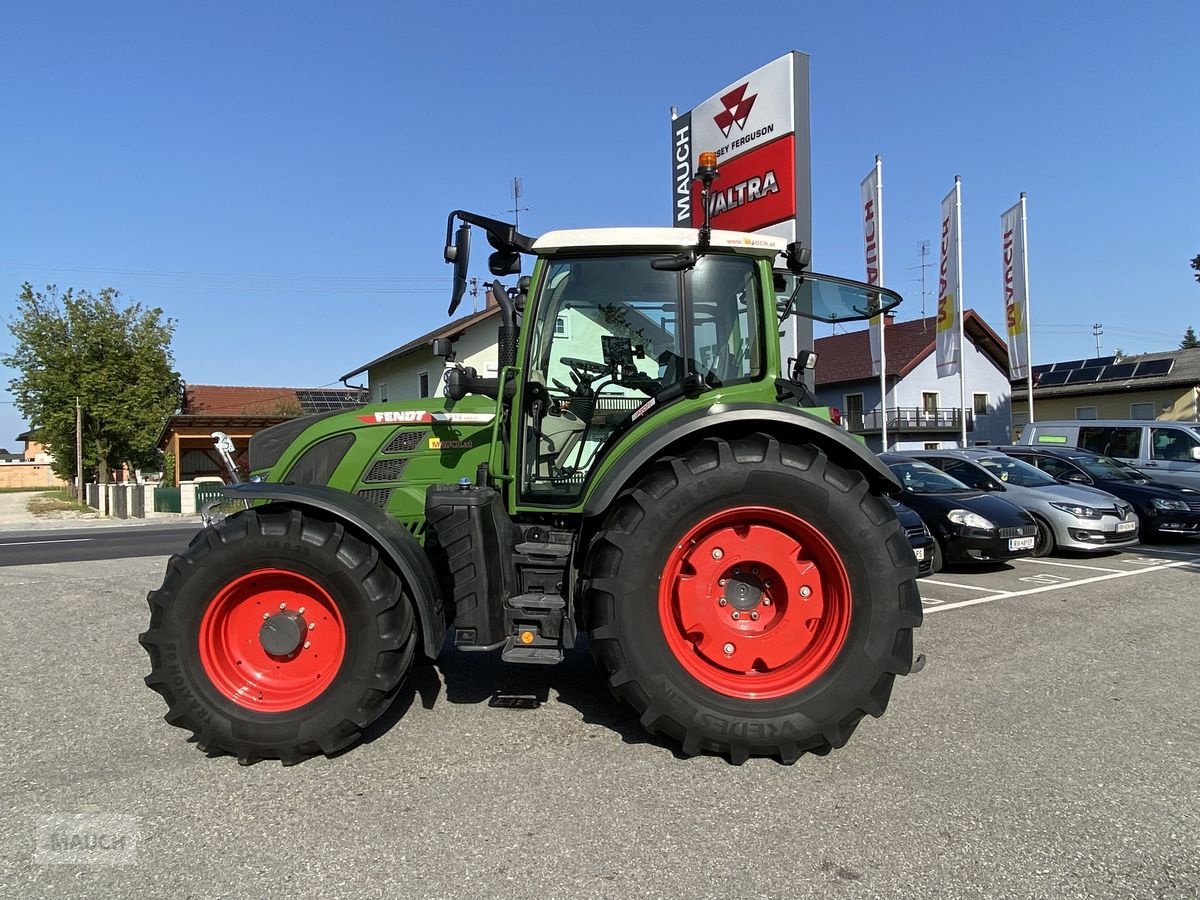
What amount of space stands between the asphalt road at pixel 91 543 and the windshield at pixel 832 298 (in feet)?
35.5

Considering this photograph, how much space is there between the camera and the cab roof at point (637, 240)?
11.9 feet

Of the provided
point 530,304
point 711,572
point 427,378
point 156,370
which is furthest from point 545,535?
point 156,370

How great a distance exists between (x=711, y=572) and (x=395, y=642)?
140 cm

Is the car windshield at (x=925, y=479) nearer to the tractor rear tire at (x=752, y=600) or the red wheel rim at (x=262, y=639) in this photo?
the tractor rear tire at (x=752, y=600)

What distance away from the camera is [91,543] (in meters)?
14.5

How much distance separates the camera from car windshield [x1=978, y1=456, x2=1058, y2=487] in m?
10.5

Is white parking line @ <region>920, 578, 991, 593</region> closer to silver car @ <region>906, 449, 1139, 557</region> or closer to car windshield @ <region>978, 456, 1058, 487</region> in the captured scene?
silver car @ <region>906, 449, 1139, 557</region>

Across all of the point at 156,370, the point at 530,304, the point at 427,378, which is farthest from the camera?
the point at 156,370

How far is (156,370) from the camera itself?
29.7m

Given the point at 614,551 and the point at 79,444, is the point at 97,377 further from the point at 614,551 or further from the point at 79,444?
the point at 614,551

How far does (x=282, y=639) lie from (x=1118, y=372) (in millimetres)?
38514

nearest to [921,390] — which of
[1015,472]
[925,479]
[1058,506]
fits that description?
[1015,472]

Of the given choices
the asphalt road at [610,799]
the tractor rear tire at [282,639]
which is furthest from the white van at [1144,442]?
the tractor rear tire at [282,639]

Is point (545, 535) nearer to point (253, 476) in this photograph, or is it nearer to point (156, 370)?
point (253, 476)
